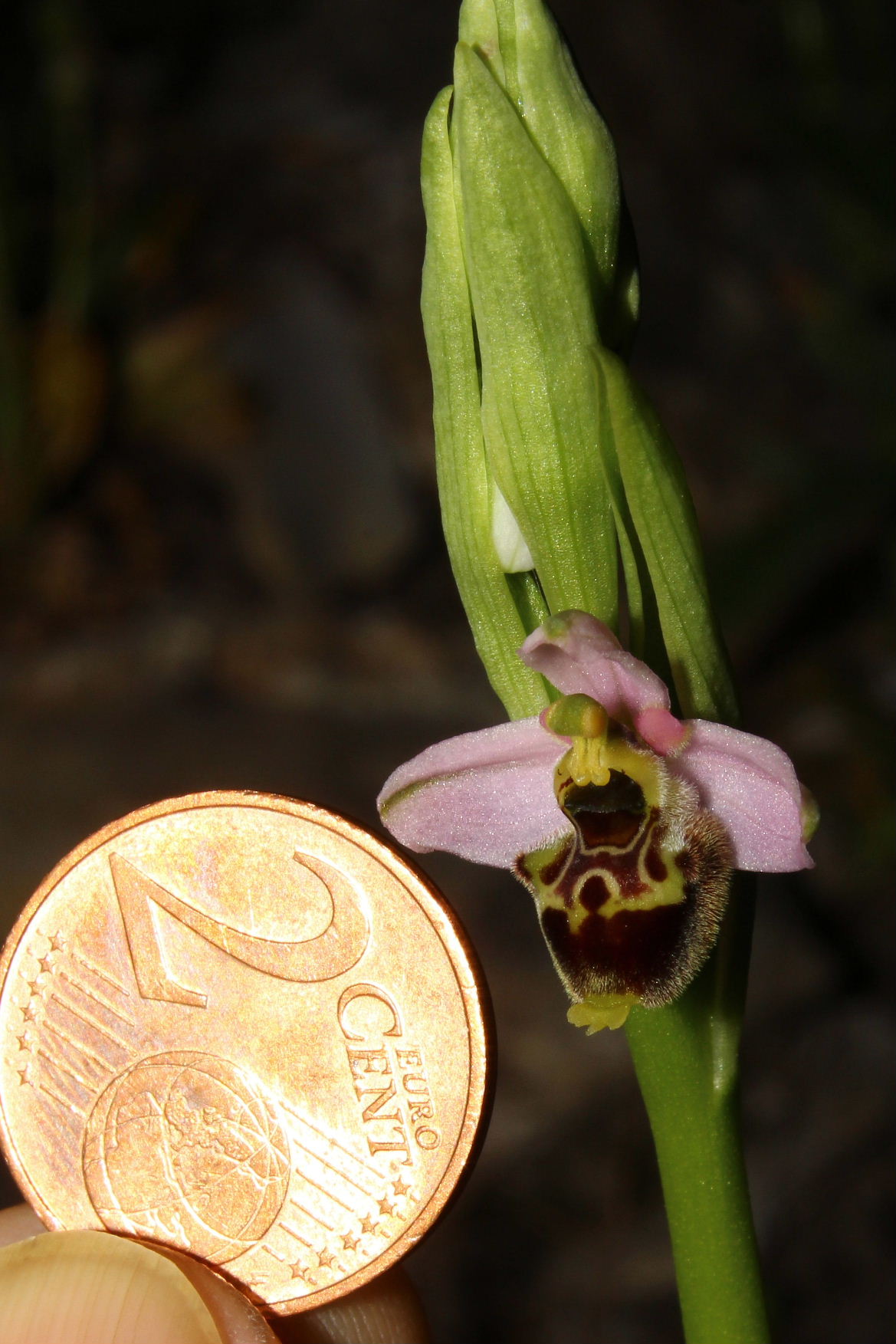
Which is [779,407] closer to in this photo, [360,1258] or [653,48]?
[653,48]

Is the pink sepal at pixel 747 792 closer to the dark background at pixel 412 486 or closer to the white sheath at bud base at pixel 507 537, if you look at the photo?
the white sheath at bud base at pixel 507 537

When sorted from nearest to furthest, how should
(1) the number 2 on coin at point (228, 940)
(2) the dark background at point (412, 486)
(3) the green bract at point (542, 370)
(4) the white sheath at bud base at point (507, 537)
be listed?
(3) the green bract at point (542, 370)
(4) the white sheath at bud base at point (507, 537)
(1) the number 2 on coin at point (228, 940)
(2) the dark background at point (412, 486)

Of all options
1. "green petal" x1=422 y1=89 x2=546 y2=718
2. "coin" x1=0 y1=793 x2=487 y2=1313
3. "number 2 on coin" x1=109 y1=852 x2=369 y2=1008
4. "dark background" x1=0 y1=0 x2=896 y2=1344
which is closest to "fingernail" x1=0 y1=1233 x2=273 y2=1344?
"coin" x1=0 y1=793 x2=487 y2=1313

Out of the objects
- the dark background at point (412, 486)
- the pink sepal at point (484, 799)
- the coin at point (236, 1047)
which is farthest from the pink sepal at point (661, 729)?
the dark background at point (412, 486)

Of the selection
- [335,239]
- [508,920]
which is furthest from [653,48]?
[508,920]

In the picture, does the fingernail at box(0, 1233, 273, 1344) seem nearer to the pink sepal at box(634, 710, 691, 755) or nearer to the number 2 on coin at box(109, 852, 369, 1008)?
the number 2 on coin at box(109, 852, 369, 1008)

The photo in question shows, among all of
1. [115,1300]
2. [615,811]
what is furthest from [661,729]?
[115,1300]

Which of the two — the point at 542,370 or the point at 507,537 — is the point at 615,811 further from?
Answer: the point at 542,370
